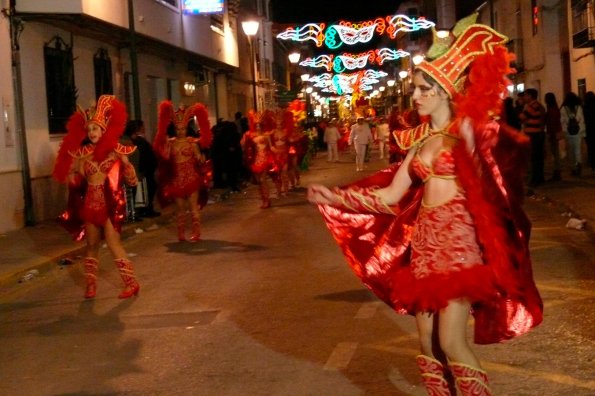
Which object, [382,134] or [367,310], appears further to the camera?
[382,134]

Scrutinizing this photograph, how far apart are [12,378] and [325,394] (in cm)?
244

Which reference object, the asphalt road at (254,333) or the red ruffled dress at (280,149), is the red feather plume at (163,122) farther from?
the red ruffled dress at (280,149)

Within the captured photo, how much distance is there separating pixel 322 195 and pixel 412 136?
0.52 metres

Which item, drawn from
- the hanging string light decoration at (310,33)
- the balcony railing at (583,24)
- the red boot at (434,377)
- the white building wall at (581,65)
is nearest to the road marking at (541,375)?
the red boot at (434,377)

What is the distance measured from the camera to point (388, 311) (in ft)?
27.9

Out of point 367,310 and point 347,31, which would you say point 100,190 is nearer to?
point 367,310

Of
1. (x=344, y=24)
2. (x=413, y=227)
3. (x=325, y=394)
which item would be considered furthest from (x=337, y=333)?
(x=344, y=24)

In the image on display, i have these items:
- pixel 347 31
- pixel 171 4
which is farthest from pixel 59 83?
pixel 347 31

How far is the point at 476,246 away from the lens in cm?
445

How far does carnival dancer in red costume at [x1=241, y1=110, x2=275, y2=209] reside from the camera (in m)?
19.9

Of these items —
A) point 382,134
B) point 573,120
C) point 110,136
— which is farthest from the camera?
point 382,134

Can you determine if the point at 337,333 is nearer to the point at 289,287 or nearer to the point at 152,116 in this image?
the point at 289,287

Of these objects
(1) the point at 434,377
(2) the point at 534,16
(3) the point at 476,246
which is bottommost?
(1) the point at 434,377

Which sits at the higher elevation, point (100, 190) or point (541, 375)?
point (100, 190)
